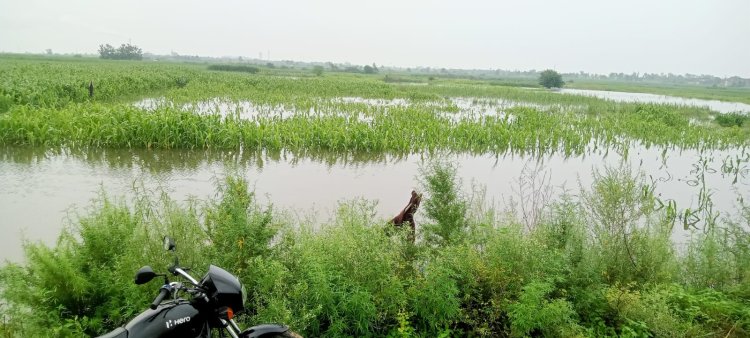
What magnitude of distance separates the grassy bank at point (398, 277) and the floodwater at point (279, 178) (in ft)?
8.01

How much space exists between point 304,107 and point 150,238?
59.7 feet

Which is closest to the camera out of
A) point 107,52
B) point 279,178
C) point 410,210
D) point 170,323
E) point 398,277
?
point 170,323

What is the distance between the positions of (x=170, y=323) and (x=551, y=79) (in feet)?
224

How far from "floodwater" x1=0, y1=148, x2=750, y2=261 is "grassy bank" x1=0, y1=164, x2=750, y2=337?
2.44m

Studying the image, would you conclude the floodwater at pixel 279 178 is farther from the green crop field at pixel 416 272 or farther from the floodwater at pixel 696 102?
the floodwater at pixel 696 102

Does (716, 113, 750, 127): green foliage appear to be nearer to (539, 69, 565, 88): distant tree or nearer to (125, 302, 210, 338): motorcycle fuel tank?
(125, 302, 210, 338): motorcycle fuel tank

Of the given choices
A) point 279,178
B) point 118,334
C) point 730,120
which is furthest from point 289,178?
point 730,120

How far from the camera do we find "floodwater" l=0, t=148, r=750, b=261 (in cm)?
789

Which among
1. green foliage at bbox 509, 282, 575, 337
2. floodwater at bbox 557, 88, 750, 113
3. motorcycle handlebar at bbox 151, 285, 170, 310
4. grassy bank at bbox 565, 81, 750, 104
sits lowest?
green foliage at bbox 509, 282, 575, 337

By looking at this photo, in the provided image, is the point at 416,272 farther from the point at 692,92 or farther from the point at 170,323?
the point at 692,92

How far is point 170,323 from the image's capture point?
2.54 m

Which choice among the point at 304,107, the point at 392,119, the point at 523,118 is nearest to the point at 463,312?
the point at 392,119

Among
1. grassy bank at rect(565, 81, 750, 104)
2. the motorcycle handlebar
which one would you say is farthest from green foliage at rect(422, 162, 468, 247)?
grassy bank at rect(565, 81, 750, 104)

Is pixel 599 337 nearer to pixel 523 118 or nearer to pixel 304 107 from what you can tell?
pixel 523 118
